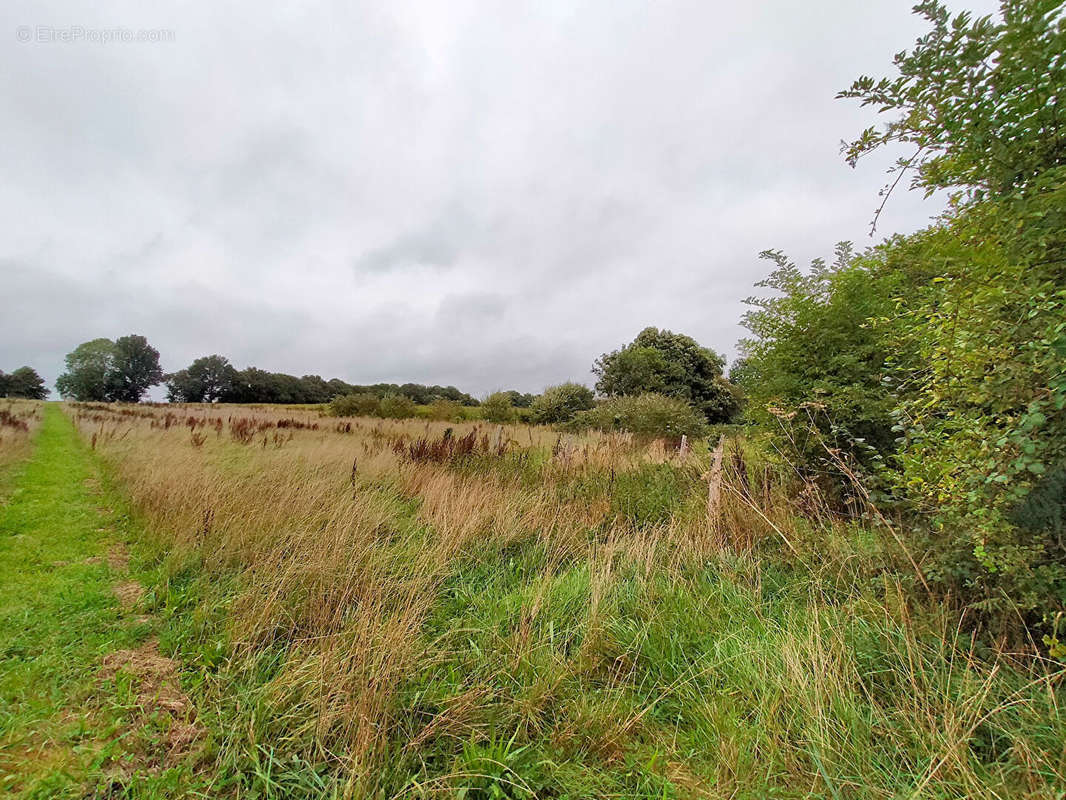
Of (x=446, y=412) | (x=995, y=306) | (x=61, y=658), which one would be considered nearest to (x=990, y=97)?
(x=995, y=306)

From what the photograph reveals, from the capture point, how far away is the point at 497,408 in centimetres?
2369

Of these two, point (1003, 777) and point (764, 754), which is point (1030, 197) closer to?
point (1003, 777)

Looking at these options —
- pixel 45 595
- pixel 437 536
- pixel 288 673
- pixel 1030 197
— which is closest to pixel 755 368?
pixel 1030 197

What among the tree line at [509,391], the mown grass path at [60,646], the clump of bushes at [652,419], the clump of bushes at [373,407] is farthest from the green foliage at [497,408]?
the mown grass path at [60,646]

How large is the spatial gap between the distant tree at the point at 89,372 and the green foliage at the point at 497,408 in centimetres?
6718

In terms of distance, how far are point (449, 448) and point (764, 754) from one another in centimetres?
805

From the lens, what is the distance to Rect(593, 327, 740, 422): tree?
2411cm

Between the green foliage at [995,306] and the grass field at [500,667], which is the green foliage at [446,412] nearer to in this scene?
the grass field at [500,667]

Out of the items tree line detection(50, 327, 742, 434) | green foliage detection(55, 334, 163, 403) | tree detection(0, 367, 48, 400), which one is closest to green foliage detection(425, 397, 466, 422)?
tree line detection(50, 327, 742, 434)

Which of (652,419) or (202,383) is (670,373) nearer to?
(652,419)

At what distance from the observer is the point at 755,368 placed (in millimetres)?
5910

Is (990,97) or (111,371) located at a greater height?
(111,371)

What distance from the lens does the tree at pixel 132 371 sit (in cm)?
5928

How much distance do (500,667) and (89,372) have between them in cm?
8610
